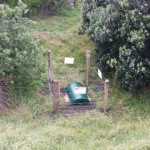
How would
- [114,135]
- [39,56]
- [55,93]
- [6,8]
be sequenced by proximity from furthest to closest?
[39,56], [6,8], [55,93], [114,135]

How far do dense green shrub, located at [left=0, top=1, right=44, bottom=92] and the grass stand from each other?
404 millimetres

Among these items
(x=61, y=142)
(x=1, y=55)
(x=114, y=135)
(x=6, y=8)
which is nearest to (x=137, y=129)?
(x=114, y=135)

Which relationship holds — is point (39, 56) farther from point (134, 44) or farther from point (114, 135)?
point (114, 135)

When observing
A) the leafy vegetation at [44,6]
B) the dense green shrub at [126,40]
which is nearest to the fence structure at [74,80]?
the dense green shrub at [126,40]

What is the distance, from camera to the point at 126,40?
7.93m

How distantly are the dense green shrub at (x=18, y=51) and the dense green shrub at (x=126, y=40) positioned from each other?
1.46 m

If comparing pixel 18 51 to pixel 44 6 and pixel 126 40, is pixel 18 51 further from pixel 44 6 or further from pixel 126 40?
pixel 44 6

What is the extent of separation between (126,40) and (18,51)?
84.4 inches

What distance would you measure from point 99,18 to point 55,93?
7.42 feet

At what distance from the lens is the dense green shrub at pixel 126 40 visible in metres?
7.50

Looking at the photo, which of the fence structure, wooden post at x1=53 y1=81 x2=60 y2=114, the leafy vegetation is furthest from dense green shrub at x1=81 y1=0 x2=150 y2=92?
the leafy vegetation

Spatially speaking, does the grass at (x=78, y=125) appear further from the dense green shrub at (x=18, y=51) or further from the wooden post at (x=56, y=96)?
the dense green shrub at (x=18, y=51)

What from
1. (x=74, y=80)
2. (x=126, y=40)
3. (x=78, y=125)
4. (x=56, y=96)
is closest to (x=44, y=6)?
(x=74, y=80)

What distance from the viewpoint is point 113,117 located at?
290 inches
